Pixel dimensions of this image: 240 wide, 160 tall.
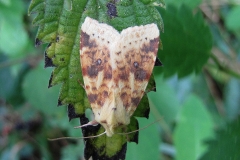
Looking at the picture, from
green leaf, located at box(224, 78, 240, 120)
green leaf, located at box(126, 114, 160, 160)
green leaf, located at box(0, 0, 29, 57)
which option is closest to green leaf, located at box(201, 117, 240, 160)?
green leaf, located at box(126, 114, 160, 160)

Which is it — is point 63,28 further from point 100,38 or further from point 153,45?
point 153,45

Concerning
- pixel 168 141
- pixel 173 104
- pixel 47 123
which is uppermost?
pixel 173 104

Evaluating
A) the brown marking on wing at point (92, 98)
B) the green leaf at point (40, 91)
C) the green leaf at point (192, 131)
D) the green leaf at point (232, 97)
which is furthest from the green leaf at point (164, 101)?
the brown marking on wing at point (92, 98)

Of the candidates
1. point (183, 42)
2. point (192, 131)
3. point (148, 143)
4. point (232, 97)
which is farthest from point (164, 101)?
point (232, 97)

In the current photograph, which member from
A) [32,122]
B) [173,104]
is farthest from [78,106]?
[32,122]

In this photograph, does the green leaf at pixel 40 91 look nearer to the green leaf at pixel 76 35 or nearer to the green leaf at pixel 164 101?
the green leaf at pixel 164 101

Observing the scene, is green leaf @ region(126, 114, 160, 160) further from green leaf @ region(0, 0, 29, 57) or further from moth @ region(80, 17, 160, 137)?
green leaf @ region(0, 0, 29, 57)
